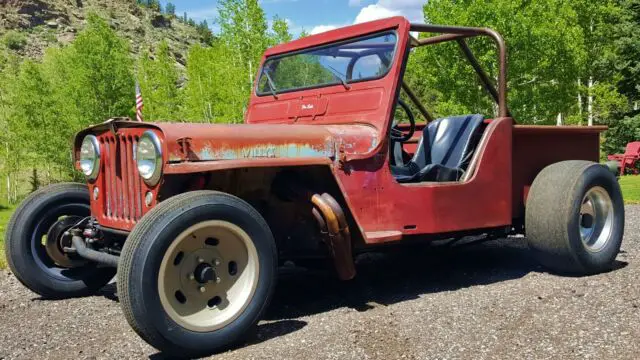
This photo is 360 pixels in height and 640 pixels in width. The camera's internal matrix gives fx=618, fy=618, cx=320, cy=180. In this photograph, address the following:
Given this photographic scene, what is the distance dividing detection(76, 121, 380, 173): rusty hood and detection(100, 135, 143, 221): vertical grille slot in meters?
0.10

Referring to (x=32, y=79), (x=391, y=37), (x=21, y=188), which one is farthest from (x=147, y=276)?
(x=21, y=188)

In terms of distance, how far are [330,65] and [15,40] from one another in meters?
94.8

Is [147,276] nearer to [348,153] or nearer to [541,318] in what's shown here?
[348,153]

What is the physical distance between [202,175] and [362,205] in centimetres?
109

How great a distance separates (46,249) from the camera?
4.50 m

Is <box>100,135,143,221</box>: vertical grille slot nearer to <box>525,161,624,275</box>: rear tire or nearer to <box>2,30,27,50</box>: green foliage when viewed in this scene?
<box>525,161,624,275</box>: rear tire

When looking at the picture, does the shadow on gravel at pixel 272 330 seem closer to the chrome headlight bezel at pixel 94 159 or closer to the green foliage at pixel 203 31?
the chrome headlight bezel at pixel 94 159

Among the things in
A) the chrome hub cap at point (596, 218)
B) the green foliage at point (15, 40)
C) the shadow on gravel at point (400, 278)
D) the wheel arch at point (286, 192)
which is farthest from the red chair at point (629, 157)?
the green foliage at point (15, 40)

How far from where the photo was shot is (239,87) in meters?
19.8

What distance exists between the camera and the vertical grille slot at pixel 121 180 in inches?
149

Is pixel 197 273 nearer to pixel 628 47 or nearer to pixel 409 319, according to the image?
pixel 409 319

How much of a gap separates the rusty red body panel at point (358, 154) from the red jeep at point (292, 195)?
0.04 feet

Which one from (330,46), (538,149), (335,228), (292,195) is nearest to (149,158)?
(292,195)

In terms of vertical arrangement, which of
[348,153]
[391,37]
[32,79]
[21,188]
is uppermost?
[32,79]
